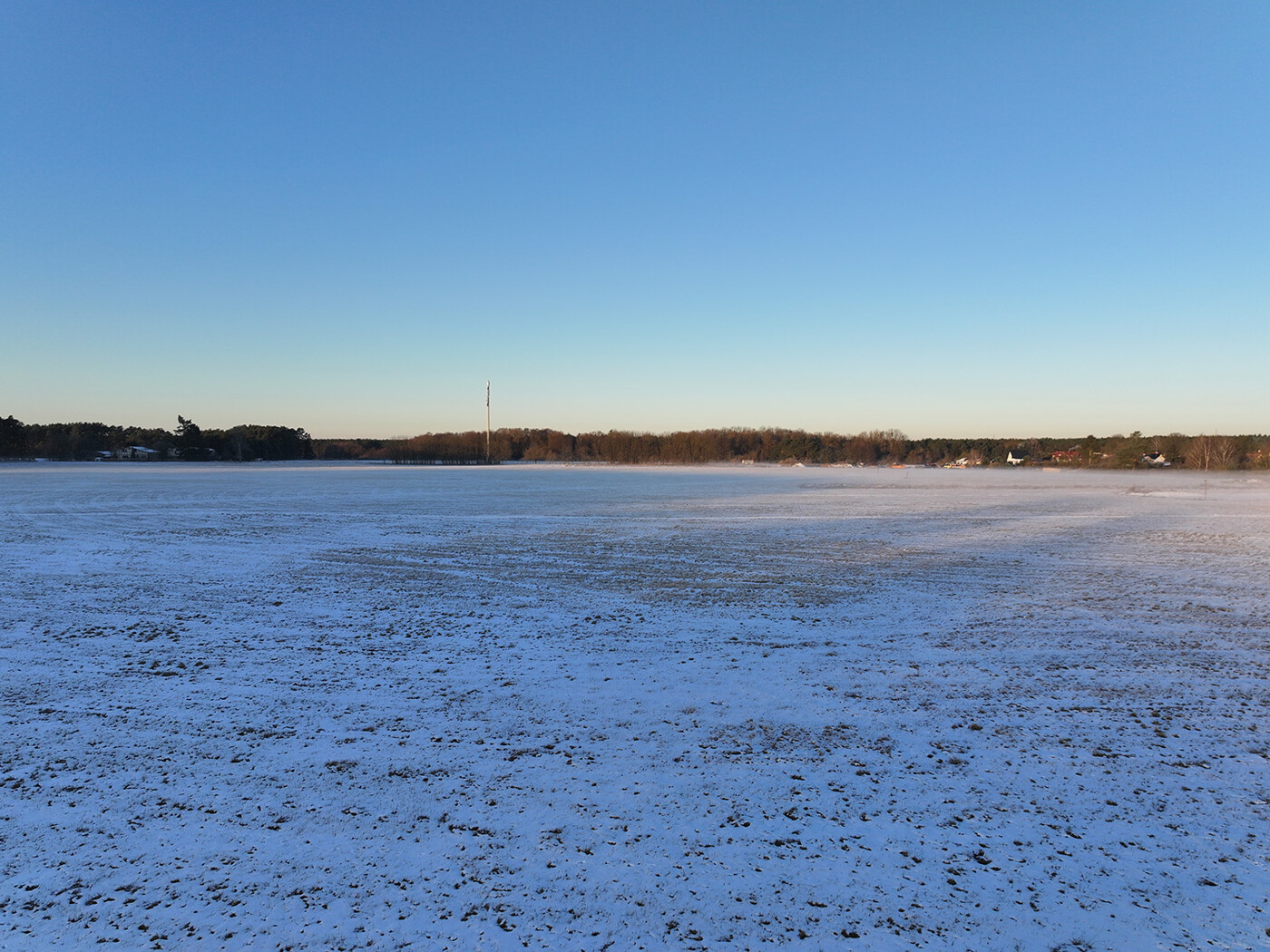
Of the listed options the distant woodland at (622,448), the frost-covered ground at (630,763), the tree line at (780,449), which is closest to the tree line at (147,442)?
the distant woodland at (622,448)

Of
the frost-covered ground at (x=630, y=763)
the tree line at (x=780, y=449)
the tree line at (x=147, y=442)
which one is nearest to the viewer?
the frost-covered ground at (x=630, y=763)

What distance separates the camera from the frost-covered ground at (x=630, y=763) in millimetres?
3205

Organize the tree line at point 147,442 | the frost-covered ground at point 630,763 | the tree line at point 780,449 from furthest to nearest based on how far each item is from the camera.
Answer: the tree line at point 780,449 < the tree line at point 147,442 < the frost-covered ground at point 630,763

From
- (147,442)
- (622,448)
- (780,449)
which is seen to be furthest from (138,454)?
(780,449)

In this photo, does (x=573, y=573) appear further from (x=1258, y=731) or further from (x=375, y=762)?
(x=1258, y=731)

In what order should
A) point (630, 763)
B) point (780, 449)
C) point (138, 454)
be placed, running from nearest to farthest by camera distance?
point (630, 763)
point (138, 454)
point (780, 449)

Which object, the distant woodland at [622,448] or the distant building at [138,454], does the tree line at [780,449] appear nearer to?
the distant woodland at [622,448]

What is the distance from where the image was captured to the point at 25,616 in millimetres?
8500

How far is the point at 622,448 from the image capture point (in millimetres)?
147625

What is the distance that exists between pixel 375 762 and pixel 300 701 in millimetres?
1481

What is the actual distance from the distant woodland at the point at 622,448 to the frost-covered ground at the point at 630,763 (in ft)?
Answer: 320

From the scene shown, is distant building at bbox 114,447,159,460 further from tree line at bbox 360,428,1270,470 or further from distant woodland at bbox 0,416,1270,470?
tree line at bbox 360,428,1270,470

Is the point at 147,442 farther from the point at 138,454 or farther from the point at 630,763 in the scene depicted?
the point at 630,763

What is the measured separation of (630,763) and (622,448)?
14325 centimetres
